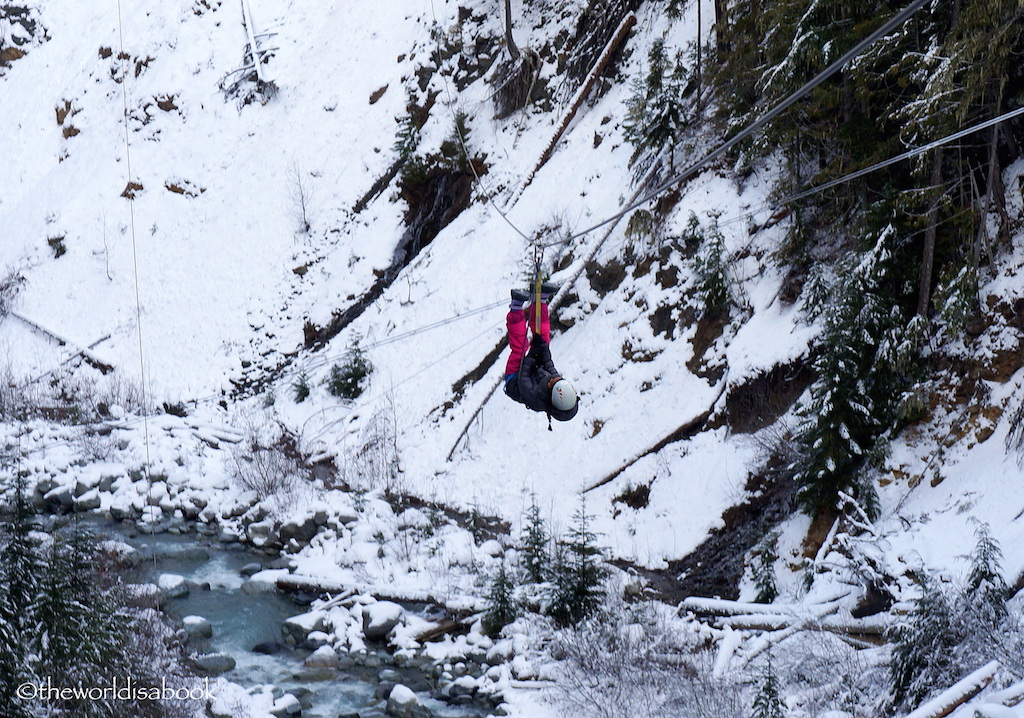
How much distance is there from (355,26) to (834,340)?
21.5 meters

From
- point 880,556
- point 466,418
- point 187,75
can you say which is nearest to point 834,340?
point 880,556

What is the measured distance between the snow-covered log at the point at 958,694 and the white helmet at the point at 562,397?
160 inches

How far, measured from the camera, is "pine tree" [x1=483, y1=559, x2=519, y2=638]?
11.4 meters

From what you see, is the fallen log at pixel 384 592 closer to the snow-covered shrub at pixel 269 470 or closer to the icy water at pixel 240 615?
the icy water at pixel 240 615

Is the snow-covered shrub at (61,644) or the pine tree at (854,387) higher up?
the pine tree at (854,387)

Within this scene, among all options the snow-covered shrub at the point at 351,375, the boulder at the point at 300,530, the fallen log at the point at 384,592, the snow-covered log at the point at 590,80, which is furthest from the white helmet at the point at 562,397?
the snow-covered log at the point at 590,80

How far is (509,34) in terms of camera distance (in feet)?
70.1

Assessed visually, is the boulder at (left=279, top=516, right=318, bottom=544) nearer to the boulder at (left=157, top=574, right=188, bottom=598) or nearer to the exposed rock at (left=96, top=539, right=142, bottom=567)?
the boulder at (left=157, top=574, right=188, bottom=598)

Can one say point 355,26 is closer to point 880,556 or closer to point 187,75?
point 187,75

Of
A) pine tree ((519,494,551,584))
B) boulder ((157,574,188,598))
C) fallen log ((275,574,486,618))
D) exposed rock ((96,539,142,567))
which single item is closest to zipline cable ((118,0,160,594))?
exposed rock ((96,539,142,567))

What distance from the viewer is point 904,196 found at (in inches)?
422

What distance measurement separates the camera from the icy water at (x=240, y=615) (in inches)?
400

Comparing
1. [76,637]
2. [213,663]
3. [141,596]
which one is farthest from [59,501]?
[76,637]

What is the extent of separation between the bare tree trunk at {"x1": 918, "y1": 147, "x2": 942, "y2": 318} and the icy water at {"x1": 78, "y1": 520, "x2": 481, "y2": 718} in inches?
312
